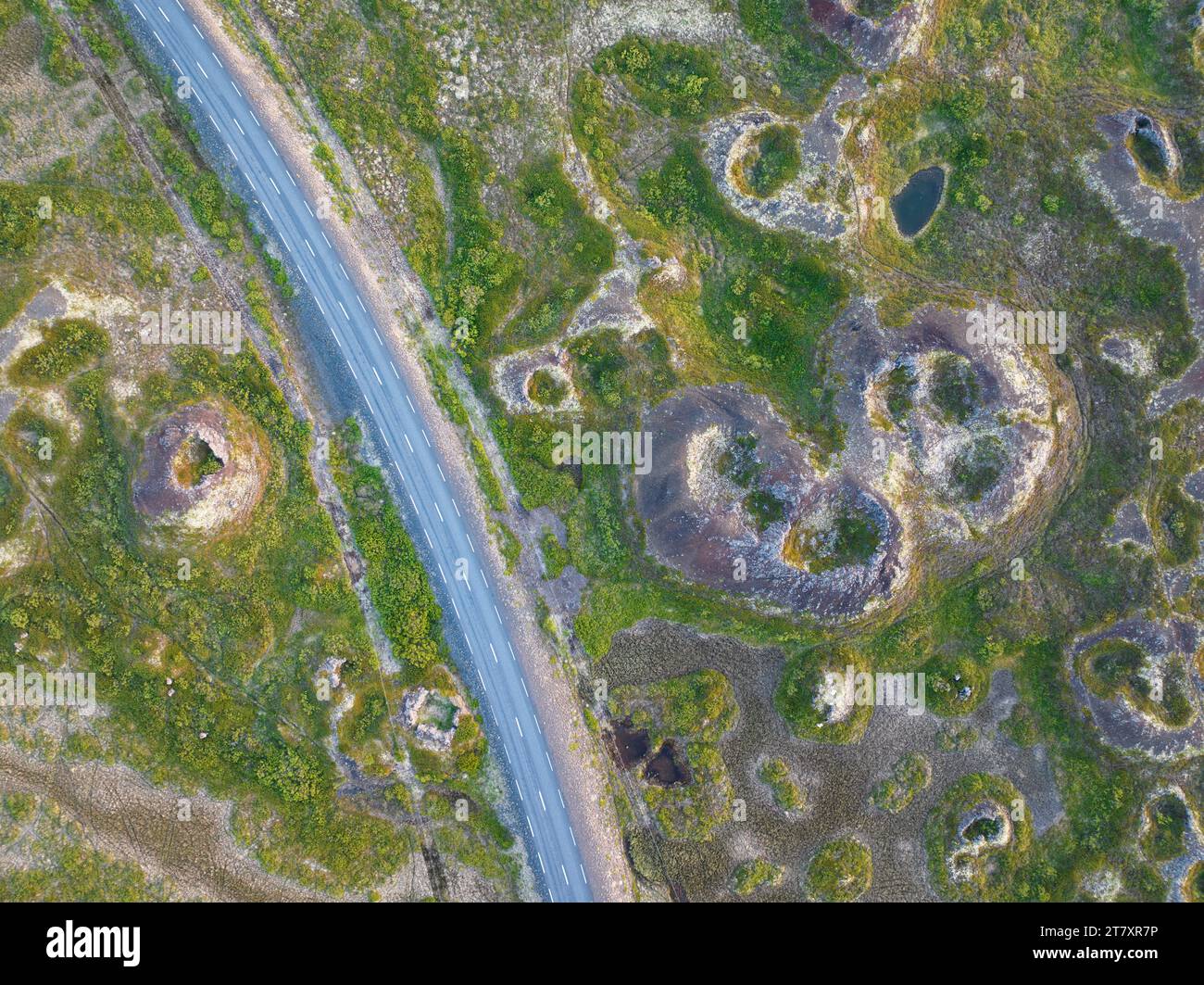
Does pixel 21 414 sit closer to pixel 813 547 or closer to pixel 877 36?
pixel 813 547

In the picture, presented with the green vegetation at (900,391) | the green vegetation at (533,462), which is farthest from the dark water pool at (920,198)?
the green vegetation at (533,462)

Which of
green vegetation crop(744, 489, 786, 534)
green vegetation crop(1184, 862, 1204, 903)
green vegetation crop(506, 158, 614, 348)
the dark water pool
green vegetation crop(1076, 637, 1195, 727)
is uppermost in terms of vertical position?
the dark water pool

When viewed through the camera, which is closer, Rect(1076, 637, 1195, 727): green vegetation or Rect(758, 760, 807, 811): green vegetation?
Rect(1076, 637, 1195, 727): green vegetation

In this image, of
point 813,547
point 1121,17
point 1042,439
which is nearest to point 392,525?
point 813,547

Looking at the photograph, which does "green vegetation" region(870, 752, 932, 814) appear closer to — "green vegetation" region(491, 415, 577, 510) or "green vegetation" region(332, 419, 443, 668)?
"green vegetation" region(491, 415, 577, 510)

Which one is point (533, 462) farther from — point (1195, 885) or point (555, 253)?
point (1195, 885)

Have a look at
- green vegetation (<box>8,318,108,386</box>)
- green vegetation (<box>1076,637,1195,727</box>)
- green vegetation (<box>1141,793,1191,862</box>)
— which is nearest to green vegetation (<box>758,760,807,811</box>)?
green vegetation (<box>1076,637,1195,727</box>)
